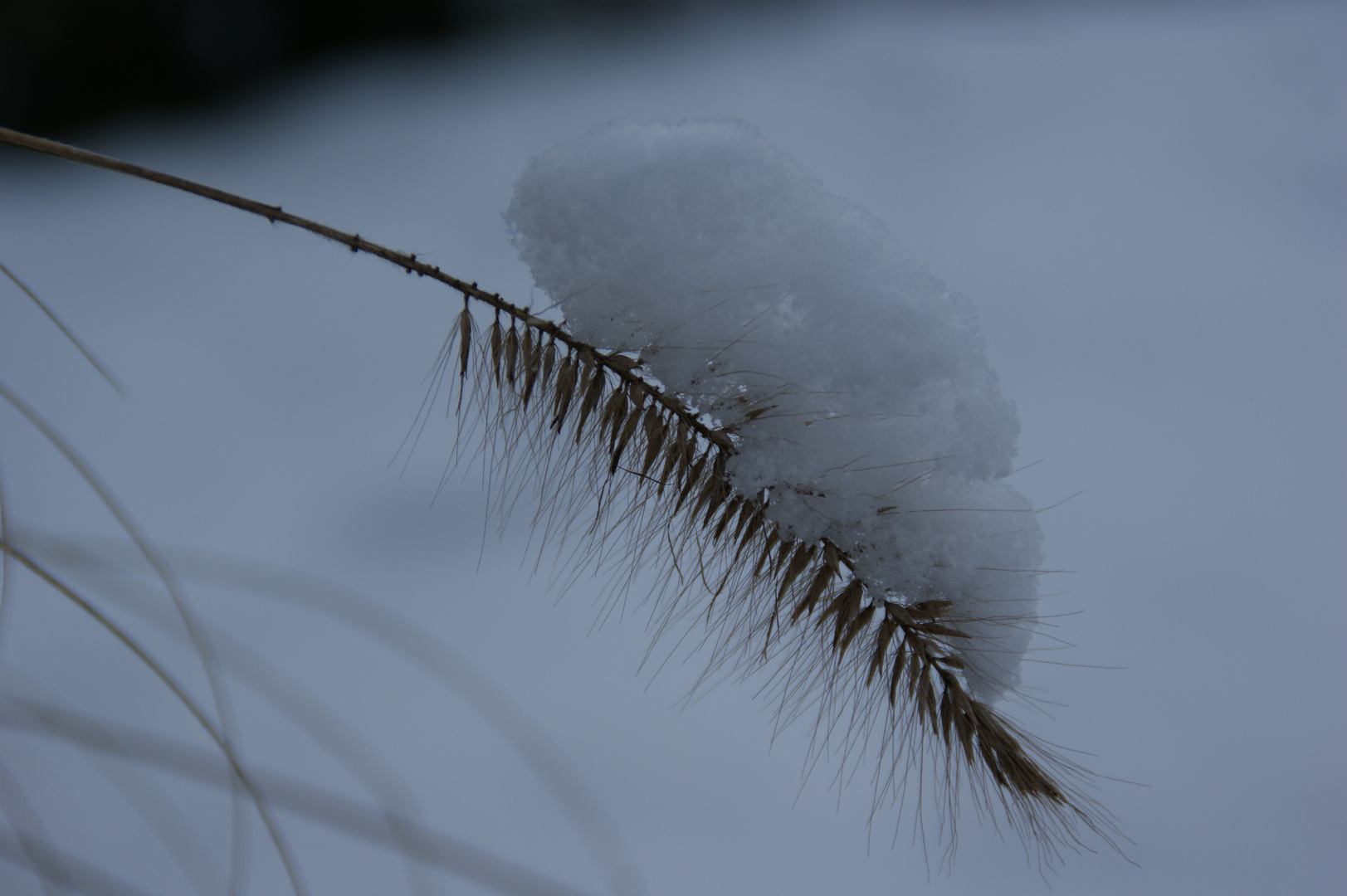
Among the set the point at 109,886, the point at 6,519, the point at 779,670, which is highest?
the point at 779,670

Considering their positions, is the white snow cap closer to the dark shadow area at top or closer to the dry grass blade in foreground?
the dry grass blade in foreground

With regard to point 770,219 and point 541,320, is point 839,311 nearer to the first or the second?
point 770,219

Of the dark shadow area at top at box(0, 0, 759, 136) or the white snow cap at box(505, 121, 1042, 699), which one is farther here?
the dark shadow area at top at box(0, 0, 759, 136)

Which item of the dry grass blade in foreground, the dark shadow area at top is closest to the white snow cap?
the dry grass blade in foreground

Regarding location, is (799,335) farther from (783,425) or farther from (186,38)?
(186,38)

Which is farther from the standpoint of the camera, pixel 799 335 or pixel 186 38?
pixel 186 38

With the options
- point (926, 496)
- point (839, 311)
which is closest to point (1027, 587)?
point (926, 496)

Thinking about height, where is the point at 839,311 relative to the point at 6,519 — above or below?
above

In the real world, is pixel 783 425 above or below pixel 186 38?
below

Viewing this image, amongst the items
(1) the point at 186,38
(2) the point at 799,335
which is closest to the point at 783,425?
(2) the point at 799,335
